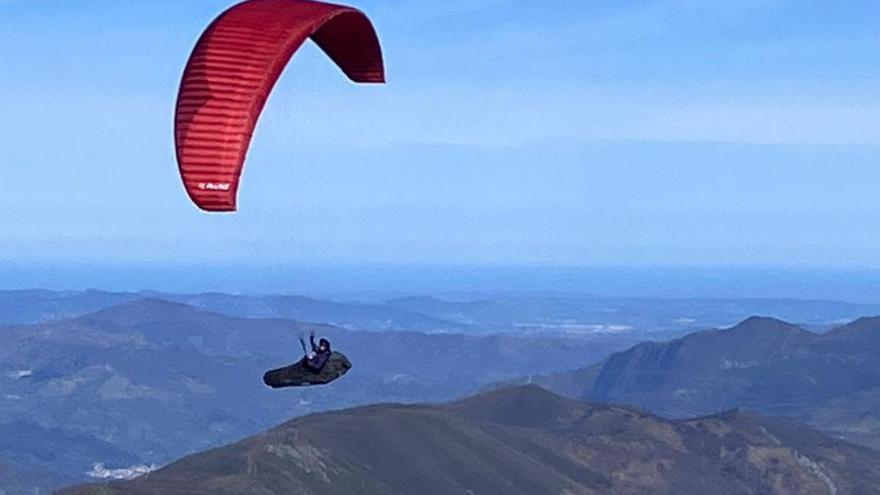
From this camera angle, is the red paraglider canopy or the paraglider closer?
the red paraglider canopy

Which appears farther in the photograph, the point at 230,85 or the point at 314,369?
the point at 314,369

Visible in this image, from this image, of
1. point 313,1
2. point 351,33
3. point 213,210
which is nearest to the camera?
point 213,210

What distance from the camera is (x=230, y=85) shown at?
37.0 metres

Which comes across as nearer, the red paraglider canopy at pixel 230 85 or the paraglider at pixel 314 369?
the red paraglider canopy at pixel 230 85

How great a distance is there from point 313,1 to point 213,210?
9.60 metres

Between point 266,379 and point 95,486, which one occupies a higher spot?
point 266,379

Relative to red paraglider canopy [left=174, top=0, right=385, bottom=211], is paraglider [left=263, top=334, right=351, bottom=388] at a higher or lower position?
lower

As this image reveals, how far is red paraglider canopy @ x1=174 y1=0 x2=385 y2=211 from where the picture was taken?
3566 cm

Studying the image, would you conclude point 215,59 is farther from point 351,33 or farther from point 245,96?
point 351,33

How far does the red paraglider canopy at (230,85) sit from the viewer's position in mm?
35656

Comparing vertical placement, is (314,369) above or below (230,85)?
below

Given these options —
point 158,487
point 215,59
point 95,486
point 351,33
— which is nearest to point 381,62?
point 351,33

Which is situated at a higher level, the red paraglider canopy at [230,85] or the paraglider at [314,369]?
the red paraglider canopy at [230,85]

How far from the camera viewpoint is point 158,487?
7338 inches
